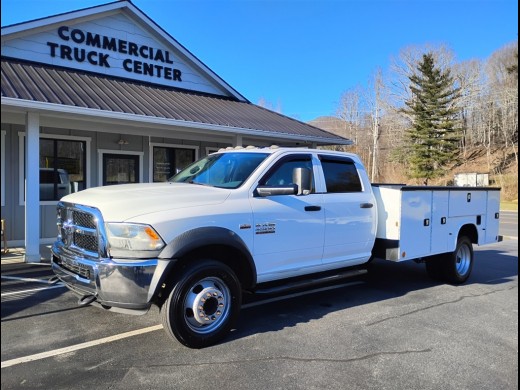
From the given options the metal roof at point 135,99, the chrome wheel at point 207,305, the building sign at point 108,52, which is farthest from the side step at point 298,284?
the building sign at point 108,52

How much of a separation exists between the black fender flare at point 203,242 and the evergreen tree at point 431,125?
43932mm

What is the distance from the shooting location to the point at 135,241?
3906 millimetres

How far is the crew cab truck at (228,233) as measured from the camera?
3930mm

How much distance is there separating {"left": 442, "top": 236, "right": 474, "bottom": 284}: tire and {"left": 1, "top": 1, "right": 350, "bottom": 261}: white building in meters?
5.85

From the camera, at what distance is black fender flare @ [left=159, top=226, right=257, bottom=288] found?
3947 millimetres

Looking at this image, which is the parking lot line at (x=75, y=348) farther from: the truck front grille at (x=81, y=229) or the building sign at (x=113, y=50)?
the building sign at (x=113, y=50)

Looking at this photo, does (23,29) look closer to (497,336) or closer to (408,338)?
(408,338)

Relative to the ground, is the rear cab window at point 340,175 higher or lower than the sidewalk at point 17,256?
higher

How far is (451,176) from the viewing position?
165 ft

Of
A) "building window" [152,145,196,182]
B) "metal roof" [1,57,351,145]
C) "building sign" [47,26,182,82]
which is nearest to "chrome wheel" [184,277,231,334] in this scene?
"metal roof" [1,57,351,145]

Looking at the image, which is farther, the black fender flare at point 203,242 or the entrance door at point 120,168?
the entrance door at point 120,168

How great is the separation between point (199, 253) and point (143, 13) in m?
10.1

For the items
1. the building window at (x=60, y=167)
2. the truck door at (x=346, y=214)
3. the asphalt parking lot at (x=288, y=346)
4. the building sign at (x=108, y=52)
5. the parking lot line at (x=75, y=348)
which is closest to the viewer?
the asphalt parking lot at (x=288, y=346)

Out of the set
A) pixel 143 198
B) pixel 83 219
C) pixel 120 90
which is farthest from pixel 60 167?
pixel 143 198
